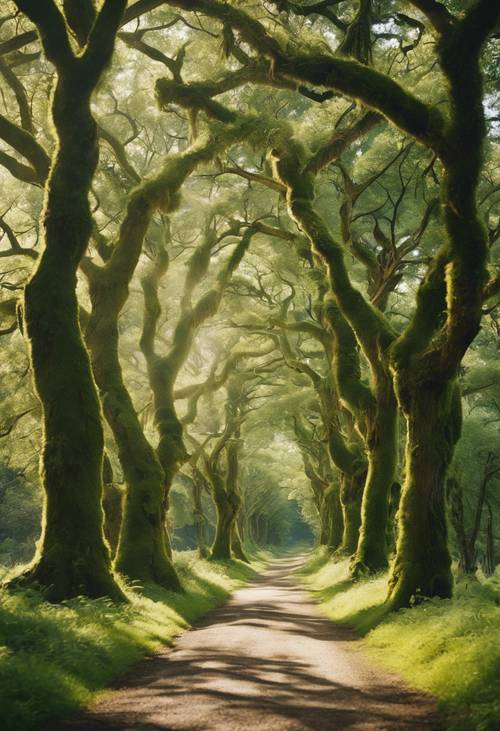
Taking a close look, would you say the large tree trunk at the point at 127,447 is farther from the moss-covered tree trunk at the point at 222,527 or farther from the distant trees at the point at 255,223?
the moss-covered tree trunk at the point at 222,527

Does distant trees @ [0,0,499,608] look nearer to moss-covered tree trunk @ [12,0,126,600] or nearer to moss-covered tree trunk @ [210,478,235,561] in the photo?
moss-covered tree trunk @ [12,0,126,600]

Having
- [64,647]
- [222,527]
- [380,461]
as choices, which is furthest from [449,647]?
[222,527]

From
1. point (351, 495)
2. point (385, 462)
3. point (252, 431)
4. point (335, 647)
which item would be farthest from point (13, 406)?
point (252, 431)

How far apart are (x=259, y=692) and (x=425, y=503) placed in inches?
231

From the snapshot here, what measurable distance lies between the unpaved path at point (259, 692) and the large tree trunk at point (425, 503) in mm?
1555

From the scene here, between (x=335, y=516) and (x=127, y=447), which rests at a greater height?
(x=127, y=447)

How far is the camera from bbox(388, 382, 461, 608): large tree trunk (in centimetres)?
1128

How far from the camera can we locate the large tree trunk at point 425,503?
1128 centimetres

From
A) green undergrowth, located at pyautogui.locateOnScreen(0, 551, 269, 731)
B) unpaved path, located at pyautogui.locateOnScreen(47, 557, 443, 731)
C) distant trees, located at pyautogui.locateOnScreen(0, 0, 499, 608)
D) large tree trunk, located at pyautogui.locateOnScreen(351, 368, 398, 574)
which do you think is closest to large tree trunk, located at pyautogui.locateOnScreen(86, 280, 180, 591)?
distant trees, located at pyautogui.locateOnScreen(0, 0, 499, 608)

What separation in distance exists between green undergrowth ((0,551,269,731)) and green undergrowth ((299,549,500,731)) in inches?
144

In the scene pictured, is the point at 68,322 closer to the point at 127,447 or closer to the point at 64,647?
the point at 127,447

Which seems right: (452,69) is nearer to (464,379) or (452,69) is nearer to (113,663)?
(113,663)

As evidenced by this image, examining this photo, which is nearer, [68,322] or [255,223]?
[68,322]

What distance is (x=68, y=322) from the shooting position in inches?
455
